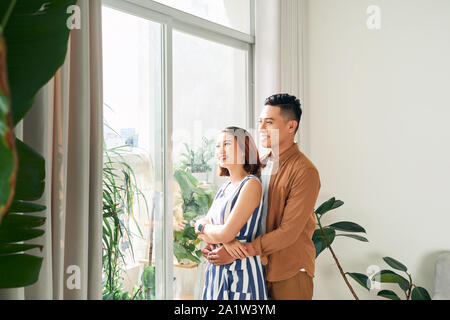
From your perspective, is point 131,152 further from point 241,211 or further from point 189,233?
point 241,211

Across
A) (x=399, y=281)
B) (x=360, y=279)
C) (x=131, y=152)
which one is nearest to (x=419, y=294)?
(x=399, y=281)

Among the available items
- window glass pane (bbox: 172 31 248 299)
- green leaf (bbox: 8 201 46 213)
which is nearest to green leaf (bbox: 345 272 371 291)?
window glass pane (bbox: 172 31 248 299)

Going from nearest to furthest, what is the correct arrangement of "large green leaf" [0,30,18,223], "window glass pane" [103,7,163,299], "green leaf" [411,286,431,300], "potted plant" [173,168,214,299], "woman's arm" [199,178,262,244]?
"large green leaf" [0,30,18,223]
"woman's arm" [199,178,262,244]
"window glass pane" [103,7,163,299]
"potted plant" [173,168,214,299]
"green leaf" [411,286,431,300]

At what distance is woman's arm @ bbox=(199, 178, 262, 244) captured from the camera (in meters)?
1.39

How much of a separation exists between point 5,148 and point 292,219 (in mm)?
1195

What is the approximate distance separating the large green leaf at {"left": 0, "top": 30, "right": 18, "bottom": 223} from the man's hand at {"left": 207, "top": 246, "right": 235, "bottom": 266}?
1165 mm

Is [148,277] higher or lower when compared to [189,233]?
lower

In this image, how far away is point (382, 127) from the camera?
2.65 m

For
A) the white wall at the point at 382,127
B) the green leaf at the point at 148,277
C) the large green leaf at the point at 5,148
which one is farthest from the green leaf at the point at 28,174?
the white wall at the point at 382,127

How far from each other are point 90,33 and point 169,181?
32.1 inches

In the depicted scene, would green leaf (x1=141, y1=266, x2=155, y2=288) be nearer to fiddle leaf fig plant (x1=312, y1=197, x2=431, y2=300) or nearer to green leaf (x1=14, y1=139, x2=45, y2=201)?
fiddle leaf fig plant (x1=312, y1=197, x2=431, y2=300)

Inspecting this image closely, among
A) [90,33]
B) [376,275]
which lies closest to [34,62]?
[90,33]

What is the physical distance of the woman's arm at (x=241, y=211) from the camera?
139cm
